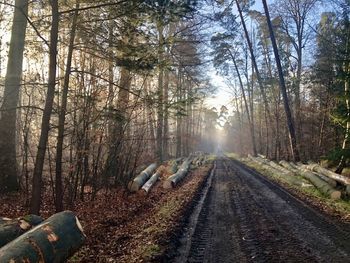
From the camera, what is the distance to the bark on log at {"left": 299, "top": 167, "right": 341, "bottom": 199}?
12.1 metres

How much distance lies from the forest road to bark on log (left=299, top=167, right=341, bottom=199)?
4.49ft

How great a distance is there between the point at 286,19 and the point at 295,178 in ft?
57.7

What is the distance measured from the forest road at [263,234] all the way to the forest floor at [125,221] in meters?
0.52

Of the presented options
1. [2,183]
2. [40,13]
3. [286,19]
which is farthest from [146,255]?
[286,19]

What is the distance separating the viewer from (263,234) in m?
7.71

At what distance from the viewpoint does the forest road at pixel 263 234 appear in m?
6.41

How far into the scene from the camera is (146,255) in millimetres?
6500

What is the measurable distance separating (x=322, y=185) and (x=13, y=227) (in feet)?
36.1

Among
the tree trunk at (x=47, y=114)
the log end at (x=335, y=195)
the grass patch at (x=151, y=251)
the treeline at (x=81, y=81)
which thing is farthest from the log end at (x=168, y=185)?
the grass patch at (x=151, y=251)

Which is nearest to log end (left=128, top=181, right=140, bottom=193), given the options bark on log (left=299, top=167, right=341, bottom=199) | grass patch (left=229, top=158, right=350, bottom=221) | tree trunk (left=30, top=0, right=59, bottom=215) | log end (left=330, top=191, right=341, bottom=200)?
grass patch (left=229, top=158, right=350, bottom=221)

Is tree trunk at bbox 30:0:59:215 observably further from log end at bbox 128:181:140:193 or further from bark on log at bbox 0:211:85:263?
log end at bbox 128:181:140:193

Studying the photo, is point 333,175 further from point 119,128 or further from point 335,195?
point 119,128

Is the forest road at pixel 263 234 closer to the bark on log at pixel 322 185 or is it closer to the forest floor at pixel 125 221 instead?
the forest floor at pixel 125 221

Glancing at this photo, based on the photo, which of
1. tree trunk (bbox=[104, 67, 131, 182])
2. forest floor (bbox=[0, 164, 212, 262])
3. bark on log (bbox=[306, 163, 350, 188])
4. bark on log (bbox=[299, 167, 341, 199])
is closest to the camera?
forest floor (bbox=[0, 164, 212, 262])
